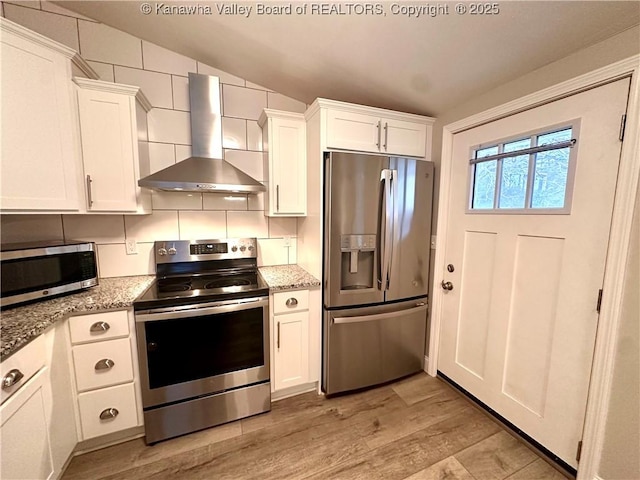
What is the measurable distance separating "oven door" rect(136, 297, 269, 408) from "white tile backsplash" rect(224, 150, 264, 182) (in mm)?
1137

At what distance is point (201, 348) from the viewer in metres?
1.59

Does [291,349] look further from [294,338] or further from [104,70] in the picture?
[104,70]

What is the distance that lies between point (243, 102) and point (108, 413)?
2.33 meters

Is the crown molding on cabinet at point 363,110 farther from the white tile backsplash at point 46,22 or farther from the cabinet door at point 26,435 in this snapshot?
the cabinet door at point 26,435

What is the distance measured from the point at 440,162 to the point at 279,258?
1.59m

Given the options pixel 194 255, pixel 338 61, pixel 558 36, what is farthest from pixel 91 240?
pixel 558 36

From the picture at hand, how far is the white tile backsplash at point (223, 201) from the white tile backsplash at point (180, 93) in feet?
2.25

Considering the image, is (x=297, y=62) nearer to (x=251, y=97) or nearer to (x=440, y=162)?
(x=251, y=97)

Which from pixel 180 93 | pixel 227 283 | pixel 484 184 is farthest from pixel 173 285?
pixel 484 184

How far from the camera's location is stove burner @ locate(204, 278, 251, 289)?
1777 mm

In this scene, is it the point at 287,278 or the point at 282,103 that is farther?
the point at 282,103

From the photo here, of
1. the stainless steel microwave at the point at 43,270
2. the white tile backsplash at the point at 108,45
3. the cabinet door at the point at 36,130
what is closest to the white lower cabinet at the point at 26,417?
the stainless steel microwave at the point at 43,270

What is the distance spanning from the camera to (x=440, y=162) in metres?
2.00

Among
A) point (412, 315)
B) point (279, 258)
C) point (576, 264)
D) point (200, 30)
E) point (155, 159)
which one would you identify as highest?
point (200, 30)
